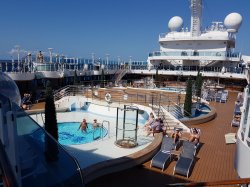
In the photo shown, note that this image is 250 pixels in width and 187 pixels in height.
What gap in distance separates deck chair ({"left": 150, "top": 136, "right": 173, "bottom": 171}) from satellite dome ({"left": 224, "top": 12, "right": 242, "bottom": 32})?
3006cm

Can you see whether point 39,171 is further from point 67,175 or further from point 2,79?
point 2,79

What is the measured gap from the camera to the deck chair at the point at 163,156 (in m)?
7.38

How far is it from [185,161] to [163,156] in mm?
690

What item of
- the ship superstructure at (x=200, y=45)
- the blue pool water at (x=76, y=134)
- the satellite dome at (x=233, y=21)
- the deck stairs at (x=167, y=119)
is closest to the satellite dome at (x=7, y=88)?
the blue pool water at (x=76, y=134)

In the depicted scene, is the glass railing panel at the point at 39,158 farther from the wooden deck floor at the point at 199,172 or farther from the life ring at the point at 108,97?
the life ring at the point at 108,97

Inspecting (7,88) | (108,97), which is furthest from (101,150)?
(108,97)

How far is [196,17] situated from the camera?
109 ft

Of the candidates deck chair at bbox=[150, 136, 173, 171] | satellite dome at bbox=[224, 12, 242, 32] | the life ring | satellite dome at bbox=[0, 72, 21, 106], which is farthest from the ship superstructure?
satellite dome at bbox=[0, 72, 21, 106]

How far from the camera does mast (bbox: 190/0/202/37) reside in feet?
108

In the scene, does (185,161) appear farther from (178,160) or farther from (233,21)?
(233,21)

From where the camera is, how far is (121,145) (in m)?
8.98

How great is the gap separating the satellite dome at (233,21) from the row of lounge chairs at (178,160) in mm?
29956

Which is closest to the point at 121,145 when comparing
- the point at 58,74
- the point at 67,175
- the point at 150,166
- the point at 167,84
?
the point at 150,166

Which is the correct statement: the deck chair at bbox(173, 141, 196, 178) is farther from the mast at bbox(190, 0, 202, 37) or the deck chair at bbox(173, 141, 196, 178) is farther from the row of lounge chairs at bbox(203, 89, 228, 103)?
the mast at bbox(190, 0, 202, 37)
